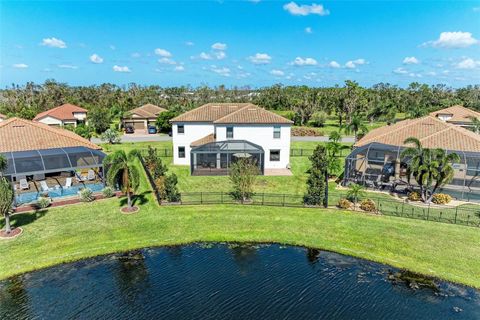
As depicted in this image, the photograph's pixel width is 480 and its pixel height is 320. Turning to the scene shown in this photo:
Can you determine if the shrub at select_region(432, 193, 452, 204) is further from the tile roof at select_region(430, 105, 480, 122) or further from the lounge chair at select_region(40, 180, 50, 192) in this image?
the tile roof at select_region(430, 105, 480, 122)

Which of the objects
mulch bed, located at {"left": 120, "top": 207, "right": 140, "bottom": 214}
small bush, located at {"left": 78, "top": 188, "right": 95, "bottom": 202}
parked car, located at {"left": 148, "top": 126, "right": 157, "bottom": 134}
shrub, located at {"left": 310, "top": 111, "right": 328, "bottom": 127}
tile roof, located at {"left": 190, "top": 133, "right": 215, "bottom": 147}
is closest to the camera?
mulch bed, located at {"left": 120, "top": 207, "right": 140, "bottom": 214}

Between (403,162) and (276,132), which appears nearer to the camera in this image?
(403,162)

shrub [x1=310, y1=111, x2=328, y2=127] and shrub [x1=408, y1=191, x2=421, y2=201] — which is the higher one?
shrub [x1=310, y1=111, x2=328, y2=127]

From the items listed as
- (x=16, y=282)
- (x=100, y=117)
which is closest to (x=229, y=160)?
(x=16, y=282)

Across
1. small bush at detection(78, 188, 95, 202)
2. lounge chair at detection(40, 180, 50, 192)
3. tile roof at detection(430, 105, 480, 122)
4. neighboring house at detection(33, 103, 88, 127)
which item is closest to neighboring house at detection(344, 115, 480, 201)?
small bush at detection(78, 188, 95, 202)

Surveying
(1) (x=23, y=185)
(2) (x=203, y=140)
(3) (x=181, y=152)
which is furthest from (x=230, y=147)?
(1) (x=23, y=185)

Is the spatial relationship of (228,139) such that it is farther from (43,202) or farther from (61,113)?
(61,113)
